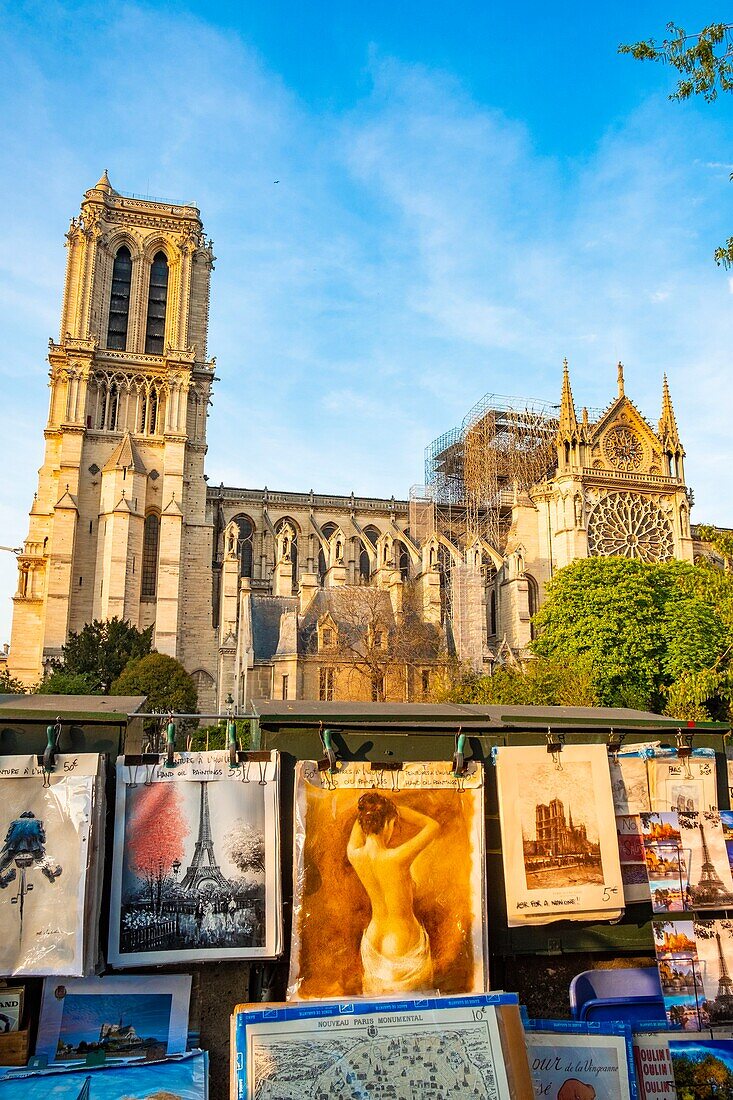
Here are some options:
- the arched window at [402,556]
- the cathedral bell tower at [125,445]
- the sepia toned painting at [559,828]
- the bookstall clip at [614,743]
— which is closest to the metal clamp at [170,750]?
the sepia toned painting at [559,828]

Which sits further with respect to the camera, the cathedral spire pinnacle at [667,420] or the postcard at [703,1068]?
the cathedral spire pinnacle at [667,420]

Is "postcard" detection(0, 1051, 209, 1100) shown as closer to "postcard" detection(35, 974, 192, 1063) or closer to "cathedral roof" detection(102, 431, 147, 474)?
"postcard" detection(35, 974, 192, 1063)

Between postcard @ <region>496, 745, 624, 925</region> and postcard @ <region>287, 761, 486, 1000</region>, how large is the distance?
254mm

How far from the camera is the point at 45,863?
5328 mm

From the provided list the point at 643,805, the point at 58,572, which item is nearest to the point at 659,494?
the point at 58,572

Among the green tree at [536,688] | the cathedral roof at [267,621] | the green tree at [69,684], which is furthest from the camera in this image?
the cathedral roof at [267,621]

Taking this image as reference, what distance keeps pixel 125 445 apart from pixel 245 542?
9756mm

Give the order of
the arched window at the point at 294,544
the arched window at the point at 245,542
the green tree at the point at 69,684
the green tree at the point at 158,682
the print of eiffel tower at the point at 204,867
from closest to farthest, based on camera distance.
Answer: the print of eiffel tower at the point at 204,867
the green tree at the point at 69,684
the green tree at the point at 158,682
the arched window at the point at 294,544
the arched window at the point at 245,542

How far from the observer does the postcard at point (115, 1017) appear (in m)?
5.24

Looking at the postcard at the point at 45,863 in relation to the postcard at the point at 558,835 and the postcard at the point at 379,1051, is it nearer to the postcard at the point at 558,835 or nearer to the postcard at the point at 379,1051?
the postcard at the point at 379,1051

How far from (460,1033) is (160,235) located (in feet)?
168

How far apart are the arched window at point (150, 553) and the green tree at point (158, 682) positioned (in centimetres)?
737

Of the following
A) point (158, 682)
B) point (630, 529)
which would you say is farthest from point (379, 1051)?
point (630, 529)

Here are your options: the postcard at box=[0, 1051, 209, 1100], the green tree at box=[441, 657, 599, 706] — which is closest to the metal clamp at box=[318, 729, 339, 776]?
the postcard at box=[0, 1051, 209, 1100]
